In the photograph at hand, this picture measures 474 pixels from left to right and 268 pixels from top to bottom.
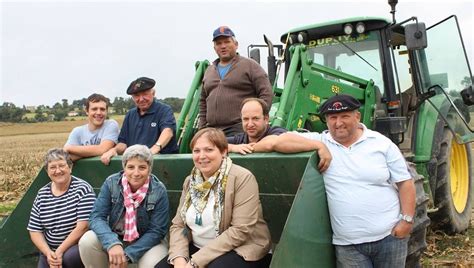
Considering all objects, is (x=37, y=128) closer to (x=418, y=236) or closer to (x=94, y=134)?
(x=94, y=134)

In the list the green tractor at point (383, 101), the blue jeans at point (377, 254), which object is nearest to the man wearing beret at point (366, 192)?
the blue jeans at point (377, 254)

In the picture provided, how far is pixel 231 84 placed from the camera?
16.4 ft

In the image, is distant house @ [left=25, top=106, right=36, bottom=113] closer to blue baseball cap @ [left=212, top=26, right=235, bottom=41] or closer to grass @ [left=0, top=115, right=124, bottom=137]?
grass @ [left=0, top=115, right=124, bottom=137]

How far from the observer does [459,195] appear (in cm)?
722

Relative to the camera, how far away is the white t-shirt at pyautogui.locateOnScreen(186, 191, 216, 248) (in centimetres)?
354

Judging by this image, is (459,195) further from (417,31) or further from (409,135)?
(417,31)

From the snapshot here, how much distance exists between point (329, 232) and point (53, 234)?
2.09 metres

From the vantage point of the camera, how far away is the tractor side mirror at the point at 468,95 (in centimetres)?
639

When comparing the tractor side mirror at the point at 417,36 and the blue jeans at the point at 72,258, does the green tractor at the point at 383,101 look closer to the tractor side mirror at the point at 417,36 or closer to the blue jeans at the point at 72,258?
the tractor side mirror at the point at 417,36

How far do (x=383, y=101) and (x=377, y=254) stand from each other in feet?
9.61

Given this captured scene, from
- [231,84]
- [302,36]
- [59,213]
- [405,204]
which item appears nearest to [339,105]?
[405,204]

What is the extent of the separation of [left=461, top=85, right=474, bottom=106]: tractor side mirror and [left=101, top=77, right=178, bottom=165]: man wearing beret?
342cm

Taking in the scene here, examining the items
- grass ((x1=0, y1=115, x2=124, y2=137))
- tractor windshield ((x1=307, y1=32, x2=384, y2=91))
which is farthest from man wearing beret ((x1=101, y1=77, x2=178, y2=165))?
grass ((x1=0, y1=115, x2=124, y2=137))

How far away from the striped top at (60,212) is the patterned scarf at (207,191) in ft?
3.26
